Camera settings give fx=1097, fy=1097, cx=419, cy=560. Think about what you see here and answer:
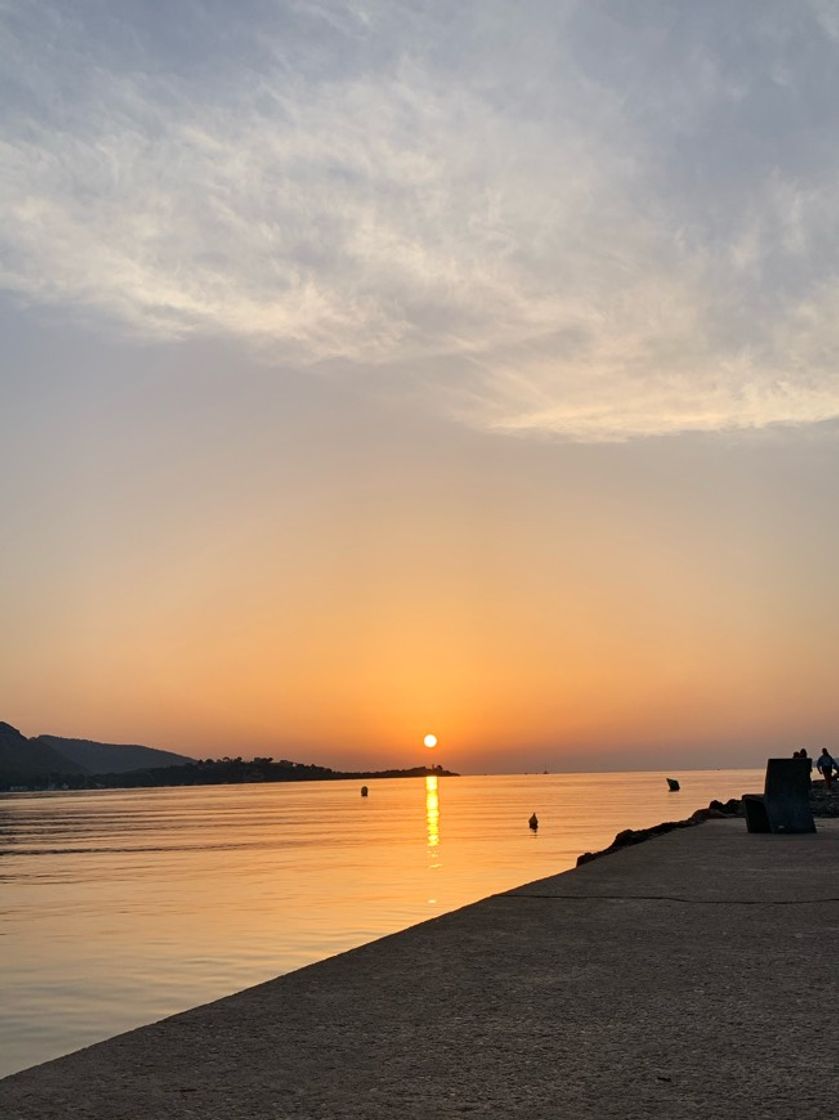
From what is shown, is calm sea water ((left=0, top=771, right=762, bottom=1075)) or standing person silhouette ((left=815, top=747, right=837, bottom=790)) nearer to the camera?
calm sea water ((left=0, top=771, right=762, bottom=1075))

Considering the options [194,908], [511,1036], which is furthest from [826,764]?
[511,1036]

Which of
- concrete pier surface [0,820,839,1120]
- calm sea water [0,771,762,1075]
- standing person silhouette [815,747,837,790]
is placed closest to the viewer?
concrete pier surface [0,820,839,1120]

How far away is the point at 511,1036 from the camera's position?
5.00 m

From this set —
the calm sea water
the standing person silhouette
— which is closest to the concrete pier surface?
the calm sea water

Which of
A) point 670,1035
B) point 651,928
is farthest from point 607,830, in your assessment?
point 670,1035

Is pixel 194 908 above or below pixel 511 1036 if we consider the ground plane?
below

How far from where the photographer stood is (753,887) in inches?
404

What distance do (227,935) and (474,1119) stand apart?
15.7 metres

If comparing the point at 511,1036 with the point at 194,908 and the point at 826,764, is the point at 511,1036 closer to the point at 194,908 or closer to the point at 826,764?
the point at 194,908

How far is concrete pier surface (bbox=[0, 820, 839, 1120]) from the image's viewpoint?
4090mm

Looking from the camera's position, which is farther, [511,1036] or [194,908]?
[194,908]

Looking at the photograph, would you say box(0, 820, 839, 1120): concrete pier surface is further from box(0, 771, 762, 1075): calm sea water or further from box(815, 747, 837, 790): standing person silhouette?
box(815, 747, 837, 790): standing person silhouette

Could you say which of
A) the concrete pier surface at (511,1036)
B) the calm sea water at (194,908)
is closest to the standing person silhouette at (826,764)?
the calm sea water at (194,908)

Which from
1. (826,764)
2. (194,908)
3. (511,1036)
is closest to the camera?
(511,1036)
